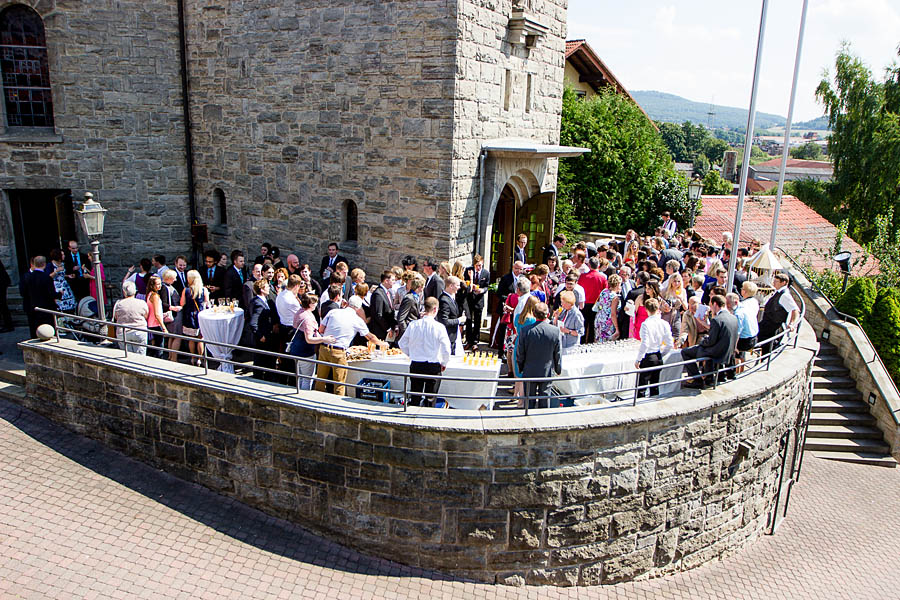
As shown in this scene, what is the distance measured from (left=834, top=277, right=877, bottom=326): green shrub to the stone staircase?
1377 millimetres

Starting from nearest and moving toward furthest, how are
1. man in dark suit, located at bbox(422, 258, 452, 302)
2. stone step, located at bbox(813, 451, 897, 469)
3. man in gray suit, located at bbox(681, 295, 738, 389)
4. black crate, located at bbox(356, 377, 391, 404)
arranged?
black crate, located at bbox(356, 377, 391, 404) → man in gray suit, located at bbox(681, 295, 738, 389) → man in dark suit, located at bbox(422, 258, 452, 302) → stone step, located at bbox(813, 451, 897, 469)

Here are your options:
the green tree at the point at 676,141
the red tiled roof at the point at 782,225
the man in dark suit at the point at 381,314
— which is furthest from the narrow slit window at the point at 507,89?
the green tree at the point at 676,141

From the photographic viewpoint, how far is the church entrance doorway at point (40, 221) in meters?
13.9

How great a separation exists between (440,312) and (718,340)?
3.58 meters

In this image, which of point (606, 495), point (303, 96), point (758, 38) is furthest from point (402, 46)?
point (606, 495)

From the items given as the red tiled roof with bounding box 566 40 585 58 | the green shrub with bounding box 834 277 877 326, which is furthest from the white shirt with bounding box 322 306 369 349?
the red tiled roof with bounding box 566 40 585 58

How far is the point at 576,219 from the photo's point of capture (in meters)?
23.9

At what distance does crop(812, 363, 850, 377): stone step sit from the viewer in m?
14.1

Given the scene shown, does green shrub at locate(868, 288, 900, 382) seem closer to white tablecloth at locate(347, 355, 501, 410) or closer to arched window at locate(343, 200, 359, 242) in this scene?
white tablecloth at locate(347, 355, 501, 410)

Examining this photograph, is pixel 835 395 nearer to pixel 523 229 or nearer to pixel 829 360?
pixel 829 360

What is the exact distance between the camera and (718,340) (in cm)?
827

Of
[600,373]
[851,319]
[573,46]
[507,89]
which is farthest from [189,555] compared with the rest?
[573,46]

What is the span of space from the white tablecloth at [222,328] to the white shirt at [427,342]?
3.18m

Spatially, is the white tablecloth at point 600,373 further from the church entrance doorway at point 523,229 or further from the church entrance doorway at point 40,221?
the church entrance doorway at point 40,221
